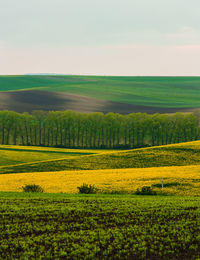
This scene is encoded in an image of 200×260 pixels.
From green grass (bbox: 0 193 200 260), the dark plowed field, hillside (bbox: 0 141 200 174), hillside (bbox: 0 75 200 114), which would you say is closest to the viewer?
green grass (bbox: 0 193 200 260)

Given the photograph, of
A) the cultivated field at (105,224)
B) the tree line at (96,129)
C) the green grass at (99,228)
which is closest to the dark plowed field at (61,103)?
the tree line at (96,129)

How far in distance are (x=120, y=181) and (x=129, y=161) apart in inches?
624

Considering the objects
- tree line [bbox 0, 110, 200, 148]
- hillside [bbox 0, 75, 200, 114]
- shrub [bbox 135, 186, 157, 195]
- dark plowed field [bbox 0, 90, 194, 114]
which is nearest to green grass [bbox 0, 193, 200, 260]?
shrub [bbox 135, 186, 157, 195]

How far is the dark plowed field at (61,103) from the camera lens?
14338 centimetres

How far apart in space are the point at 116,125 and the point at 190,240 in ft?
299

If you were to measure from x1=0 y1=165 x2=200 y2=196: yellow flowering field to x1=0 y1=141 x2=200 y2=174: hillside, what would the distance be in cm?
742

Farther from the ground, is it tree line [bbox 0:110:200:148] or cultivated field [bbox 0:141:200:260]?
tree line [bbox 0:110:200:148]

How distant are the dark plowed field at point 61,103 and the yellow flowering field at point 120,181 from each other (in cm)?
10004

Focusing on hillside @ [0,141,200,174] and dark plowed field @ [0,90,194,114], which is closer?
hillside @ [0,141,200,174]

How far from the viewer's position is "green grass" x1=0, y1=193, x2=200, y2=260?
46.9ft

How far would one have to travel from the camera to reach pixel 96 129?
107 meters

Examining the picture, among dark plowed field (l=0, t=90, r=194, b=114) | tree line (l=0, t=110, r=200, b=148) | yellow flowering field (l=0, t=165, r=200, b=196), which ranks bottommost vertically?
yellow flowering field (l=0, t=165, r=200, b=196)

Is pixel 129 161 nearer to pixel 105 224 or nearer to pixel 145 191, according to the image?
pixel 145 191

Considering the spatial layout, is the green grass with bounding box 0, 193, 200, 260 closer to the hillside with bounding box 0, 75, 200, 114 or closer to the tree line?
the tree line
